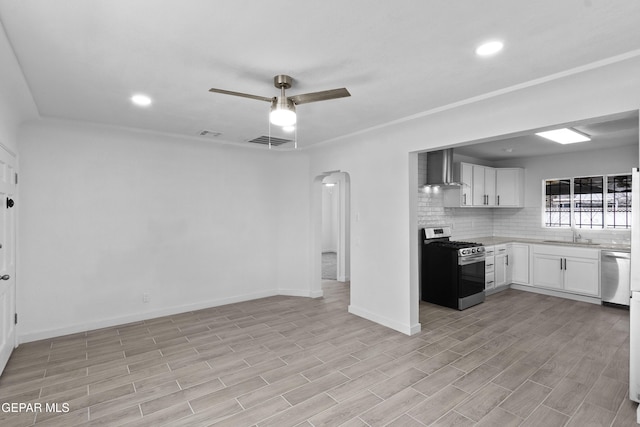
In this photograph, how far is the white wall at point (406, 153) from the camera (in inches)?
98.7

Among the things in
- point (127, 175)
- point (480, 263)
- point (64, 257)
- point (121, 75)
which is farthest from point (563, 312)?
point (64, 257)

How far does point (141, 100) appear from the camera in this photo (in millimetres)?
3213

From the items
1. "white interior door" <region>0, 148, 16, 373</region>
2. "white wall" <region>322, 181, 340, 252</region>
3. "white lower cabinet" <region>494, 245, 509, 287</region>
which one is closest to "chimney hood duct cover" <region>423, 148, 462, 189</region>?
"white lower cabinet" <region>494, 245, 509, 287</region>

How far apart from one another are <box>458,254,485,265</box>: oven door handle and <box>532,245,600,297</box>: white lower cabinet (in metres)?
1.39

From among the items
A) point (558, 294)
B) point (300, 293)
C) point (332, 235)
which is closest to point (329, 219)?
point (332, 235)

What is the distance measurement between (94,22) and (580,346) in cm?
526

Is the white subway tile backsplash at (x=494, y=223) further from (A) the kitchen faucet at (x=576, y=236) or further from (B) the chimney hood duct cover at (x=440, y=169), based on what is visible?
(B) the chimney hood duct cover at (x=440, y=169)

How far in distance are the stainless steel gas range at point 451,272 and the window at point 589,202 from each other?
2.29 m

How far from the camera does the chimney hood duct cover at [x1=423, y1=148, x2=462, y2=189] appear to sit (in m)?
5.36

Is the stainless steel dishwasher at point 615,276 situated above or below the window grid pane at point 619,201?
below

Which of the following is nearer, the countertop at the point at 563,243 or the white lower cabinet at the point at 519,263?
the countertop at the point at 563,243

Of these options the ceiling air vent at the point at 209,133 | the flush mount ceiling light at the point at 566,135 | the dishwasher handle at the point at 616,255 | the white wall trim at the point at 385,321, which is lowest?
the white wall trim at the point at 385,321

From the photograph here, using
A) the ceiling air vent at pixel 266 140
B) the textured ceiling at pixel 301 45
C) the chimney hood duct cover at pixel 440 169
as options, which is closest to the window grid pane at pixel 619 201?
the chimney hood duct cover at pixel 440 169

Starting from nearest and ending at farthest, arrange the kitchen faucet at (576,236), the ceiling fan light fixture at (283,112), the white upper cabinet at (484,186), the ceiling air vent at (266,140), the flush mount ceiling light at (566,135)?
1. the ceiling fan light fixture at (283,112)
2. the flush mount ceiling light at (566,135)
3. the ceiling air vent at (266,140)
4. the kitchen faucet at (576,236)
5. the white upper cabinet at (484,186)
